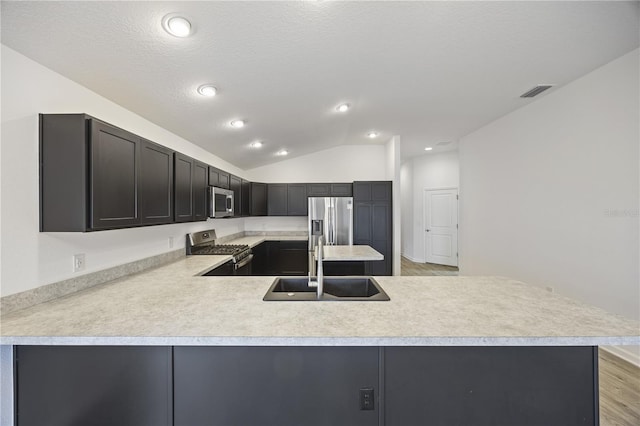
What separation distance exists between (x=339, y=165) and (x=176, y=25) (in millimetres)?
4651

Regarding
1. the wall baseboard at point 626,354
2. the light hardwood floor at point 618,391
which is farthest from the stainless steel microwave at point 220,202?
the wall baseboard at point 626,354

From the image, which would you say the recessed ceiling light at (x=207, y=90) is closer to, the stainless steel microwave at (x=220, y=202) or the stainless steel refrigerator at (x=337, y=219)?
the stainless steel microwave at (x=220, y=202)

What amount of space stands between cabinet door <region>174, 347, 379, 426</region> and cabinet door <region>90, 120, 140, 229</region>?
0.95 m

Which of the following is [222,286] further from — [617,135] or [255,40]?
[617,135]

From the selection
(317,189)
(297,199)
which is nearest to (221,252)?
(297,199)

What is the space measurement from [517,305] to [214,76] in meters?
2.59

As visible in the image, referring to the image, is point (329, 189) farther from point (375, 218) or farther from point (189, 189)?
point (189, 189)

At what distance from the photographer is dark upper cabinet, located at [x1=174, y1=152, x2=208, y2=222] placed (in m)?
2.34

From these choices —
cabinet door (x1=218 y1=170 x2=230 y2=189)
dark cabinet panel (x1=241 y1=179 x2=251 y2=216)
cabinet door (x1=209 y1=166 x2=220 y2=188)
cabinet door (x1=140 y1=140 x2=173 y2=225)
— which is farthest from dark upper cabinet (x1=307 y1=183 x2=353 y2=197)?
cabinet door (x1=140 y1=140 x2=173 y2=225)

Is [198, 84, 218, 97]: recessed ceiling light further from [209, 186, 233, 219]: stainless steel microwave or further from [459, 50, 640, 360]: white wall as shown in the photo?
[459, 50, 640, 360]: white wall

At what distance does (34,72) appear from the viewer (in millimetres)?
1501

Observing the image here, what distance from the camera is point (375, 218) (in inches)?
195

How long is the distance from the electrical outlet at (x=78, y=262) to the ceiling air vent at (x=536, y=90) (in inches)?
→ 182

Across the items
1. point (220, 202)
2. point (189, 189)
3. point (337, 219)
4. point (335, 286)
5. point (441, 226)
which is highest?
point (189, 189)
